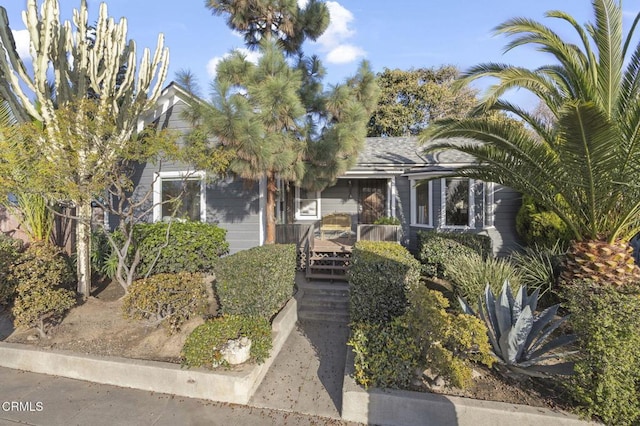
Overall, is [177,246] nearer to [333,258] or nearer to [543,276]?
[333,258]

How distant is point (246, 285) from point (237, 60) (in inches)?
180

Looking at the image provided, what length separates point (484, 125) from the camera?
4648 mm

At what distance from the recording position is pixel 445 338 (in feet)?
10.0

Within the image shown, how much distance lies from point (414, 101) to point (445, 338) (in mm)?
22408

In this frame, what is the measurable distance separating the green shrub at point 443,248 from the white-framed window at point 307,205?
4262mm

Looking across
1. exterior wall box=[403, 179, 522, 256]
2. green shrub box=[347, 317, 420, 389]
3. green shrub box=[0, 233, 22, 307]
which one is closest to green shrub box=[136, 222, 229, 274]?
green shrub box=[0, 233, 22, 307]

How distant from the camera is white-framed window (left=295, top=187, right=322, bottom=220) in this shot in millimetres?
10805

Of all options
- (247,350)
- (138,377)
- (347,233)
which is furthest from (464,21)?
(138,377)

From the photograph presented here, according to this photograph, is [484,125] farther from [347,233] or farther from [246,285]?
[347,233]

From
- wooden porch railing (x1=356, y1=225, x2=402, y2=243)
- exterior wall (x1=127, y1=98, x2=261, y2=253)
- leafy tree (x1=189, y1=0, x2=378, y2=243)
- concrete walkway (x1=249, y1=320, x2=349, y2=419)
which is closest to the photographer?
concrete walkway (x1=249, y1=320, x2=349, y2=419)

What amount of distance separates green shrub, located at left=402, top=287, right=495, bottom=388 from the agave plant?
352 mm

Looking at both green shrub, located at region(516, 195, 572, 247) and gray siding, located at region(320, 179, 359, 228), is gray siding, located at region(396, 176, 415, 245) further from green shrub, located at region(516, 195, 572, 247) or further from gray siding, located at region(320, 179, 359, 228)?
green shrub, located at region(516, 195, 572, 247)

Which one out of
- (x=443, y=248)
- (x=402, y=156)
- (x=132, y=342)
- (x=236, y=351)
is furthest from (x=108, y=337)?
(x=402, y=156)

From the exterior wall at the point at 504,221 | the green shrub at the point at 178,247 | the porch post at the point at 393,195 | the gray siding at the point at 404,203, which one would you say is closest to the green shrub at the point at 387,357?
the green shrub at the point at 178,247
